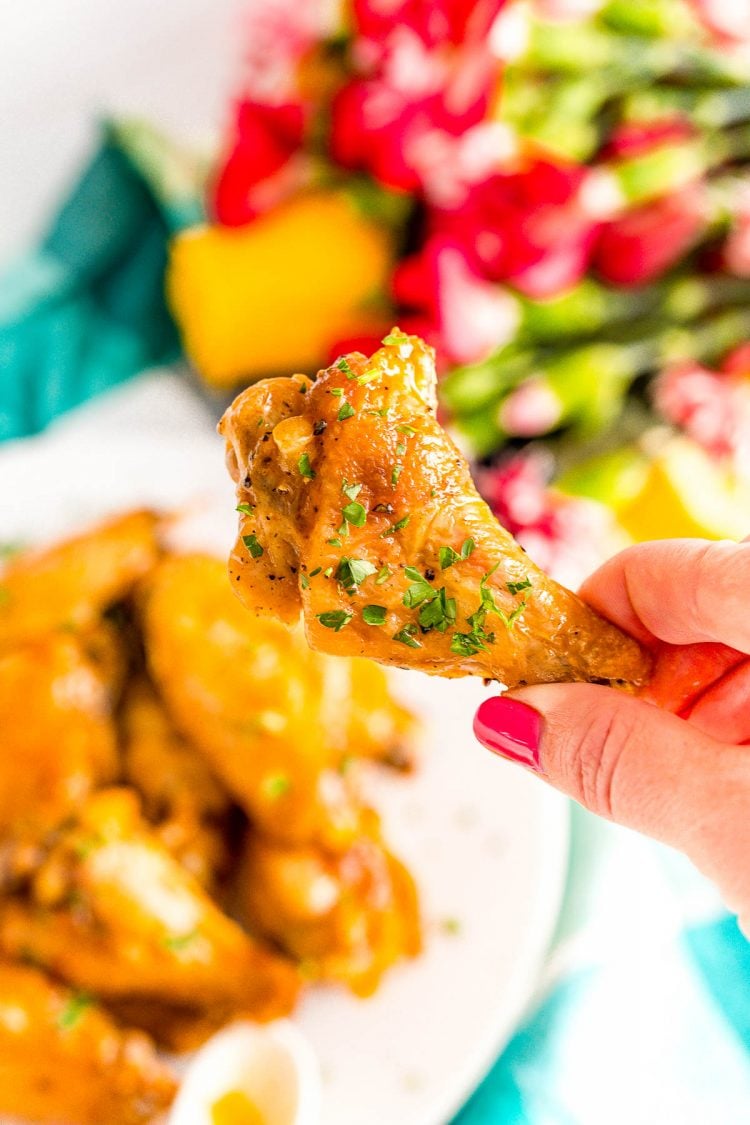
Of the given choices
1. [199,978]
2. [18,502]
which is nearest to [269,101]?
[18,502]

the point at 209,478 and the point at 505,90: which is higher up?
the point at 505,90

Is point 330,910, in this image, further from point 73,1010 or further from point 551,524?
point 551,524

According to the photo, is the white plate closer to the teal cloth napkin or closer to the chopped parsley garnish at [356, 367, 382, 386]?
the teal cloth napkin

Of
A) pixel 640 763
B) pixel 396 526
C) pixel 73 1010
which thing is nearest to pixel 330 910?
pixel 73 1010

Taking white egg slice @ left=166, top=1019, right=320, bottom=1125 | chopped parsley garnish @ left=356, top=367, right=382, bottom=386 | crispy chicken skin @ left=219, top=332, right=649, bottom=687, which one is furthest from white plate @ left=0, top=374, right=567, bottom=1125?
chopped parsley garnish @ left=356, top=367, right=382, bottom=386

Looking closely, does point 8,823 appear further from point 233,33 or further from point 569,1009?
point 233,33

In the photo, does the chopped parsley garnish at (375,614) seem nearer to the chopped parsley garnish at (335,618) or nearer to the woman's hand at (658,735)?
the chopped parsley garnish at (335,618)

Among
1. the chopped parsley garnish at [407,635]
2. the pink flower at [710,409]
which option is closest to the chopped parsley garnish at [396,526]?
the chopped parsley garnish at [407,635]
